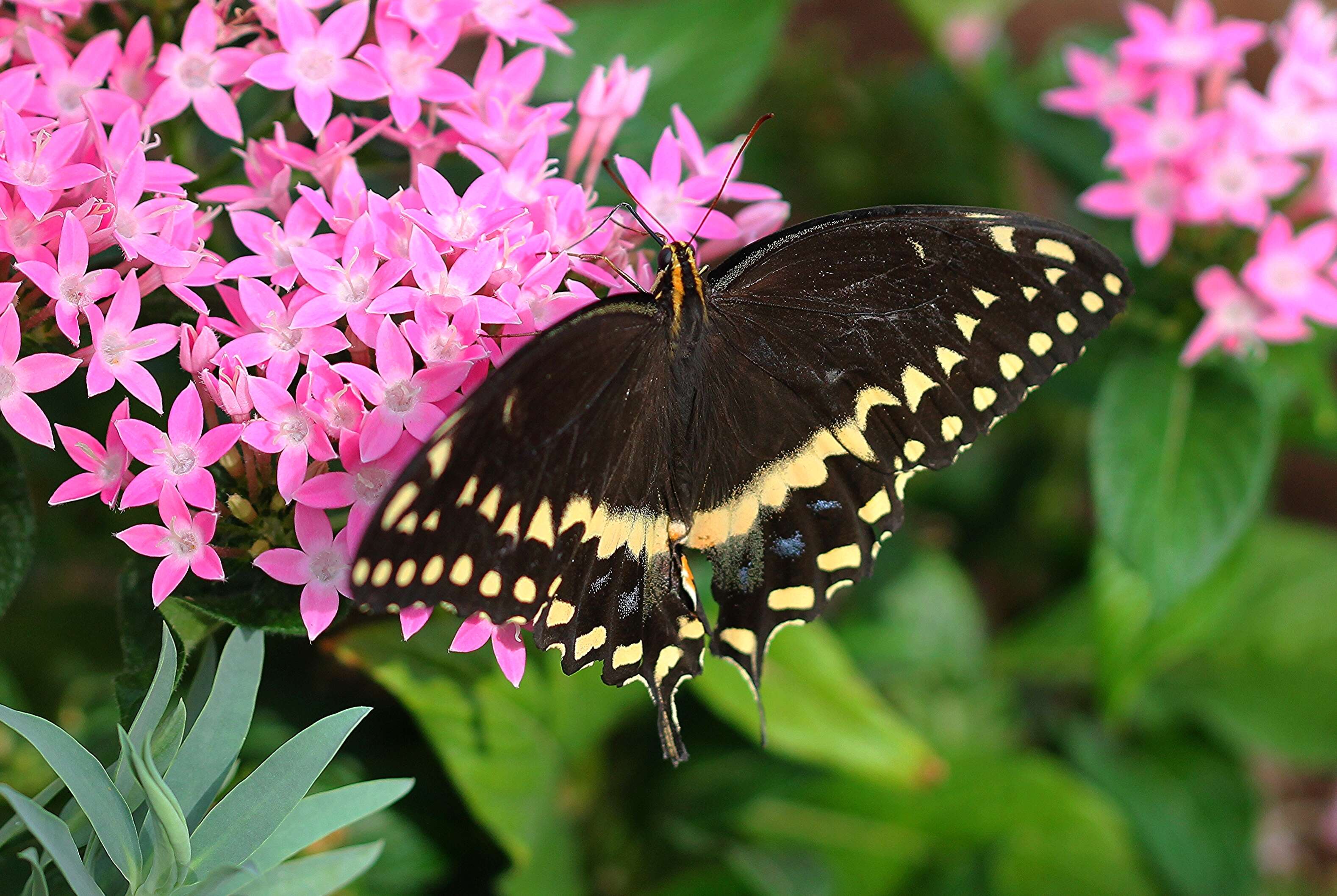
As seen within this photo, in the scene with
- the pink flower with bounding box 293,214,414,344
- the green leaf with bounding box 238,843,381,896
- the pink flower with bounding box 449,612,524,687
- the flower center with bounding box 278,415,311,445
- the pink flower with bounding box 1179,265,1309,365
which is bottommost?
the green leaf with bounding box 238,843,381,896

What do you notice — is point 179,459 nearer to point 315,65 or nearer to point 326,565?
point 326,565

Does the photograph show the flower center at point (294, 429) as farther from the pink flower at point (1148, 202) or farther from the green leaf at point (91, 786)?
the pink flower at point (1148, 202)

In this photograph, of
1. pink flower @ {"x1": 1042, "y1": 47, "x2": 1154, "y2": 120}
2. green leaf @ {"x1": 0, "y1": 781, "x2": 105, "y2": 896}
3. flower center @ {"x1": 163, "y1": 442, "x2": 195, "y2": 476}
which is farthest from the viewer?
pink flower @ {"x1": 1042, "y1": 47, "x2": 1154, "y2": 120}

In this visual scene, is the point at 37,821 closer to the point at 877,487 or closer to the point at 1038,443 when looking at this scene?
the point at 877,487

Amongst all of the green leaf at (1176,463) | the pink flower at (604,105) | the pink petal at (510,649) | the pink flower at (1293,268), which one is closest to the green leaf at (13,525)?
the pink petal at (510,649)

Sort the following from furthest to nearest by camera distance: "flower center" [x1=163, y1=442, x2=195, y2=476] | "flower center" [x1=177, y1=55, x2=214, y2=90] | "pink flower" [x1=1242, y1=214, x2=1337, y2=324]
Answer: "pink flower" [x1=1242, y1=214, x2=1337, y2=324] < "flower center" [x1=177, y1=55, x2=214, y2=90] < "flower center" [x1=163, y1=442, x2=195, y2=476]

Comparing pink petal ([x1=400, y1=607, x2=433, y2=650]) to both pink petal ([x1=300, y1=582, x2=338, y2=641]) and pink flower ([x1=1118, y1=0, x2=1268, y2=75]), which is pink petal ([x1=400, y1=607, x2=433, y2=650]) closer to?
pink petal ([x1=300, y1=582, x2=338, y2=641])

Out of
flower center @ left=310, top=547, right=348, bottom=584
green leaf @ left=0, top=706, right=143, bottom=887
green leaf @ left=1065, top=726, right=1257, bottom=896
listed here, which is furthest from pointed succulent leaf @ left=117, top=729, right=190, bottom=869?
green leaf @ left=1065, top=726, right=1257, bottom=896
